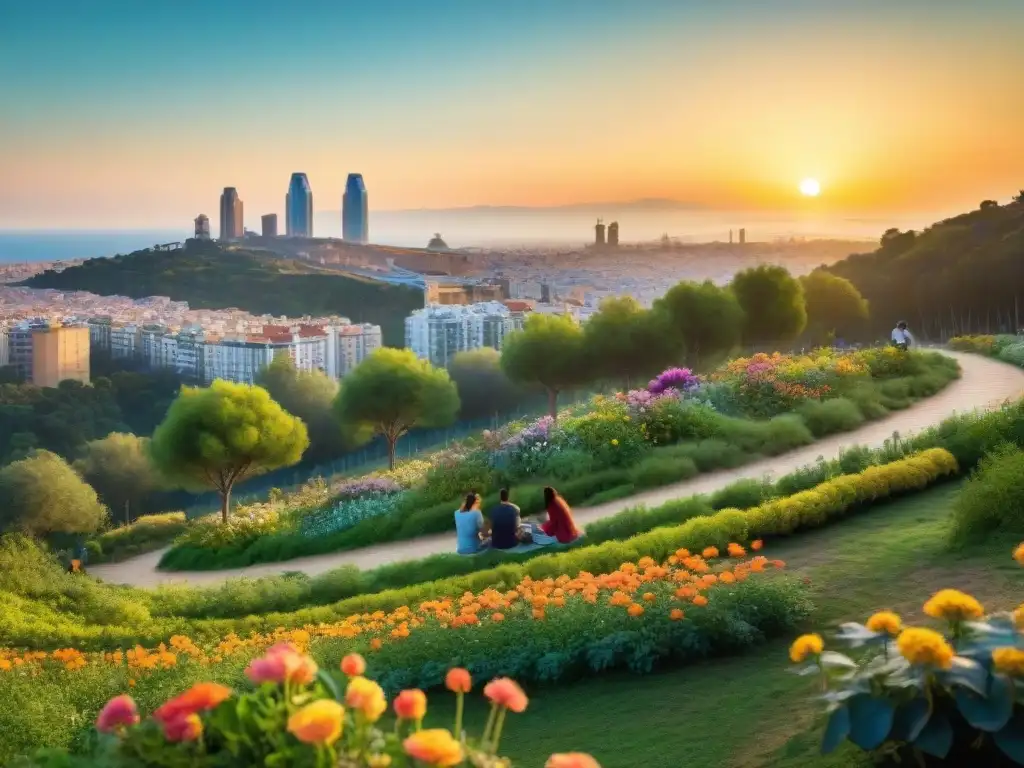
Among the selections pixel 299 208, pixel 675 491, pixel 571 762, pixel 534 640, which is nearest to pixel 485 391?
pixel 299 208

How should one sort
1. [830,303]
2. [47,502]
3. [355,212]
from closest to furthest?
[47,502] → [830,303] → [355,212]

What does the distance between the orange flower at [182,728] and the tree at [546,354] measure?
1675 centimetres

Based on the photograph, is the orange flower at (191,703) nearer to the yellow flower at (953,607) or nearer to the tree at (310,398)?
the yellow flower at (953,607)

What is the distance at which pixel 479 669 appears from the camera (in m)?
4.28

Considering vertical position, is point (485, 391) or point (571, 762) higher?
point (571, 762)

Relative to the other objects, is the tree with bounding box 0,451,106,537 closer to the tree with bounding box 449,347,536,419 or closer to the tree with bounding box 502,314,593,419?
the tree with bounding box 502,314,593,419

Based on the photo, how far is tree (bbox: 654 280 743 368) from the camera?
63.2 ft

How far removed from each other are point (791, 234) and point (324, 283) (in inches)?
748

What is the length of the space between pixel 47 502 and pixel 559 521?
1487cm

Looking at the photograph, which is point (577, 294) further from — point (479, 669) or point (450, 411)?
point (479, 669)

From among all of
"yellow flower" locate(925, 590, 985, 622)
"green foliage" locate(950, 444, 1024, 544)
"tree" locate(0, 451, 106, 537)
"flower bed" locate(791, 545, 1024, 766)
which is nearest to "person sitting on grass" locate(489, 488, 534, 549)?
"green foliage" locate(950, 444, 1024, 544)

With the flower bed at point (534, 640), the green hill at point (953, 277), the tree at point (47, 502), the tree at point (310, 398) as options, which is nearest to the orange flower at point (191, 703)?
the flower bed at point (534, 640)

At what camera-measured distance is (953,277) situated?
21672 millimetres

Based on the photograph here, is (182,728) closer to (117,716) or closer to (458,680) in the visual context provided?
(117,716)
